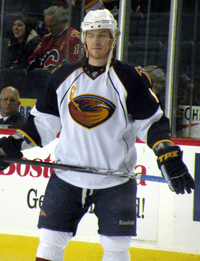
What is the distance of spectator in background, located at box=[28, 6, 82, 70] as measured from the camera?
257cm

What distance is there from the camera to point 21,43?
106 inches

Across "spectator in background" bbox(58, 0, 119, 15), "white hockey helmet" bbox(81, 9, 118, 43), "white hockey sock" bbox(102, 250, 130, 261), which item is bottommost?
"white hockey sock" bbox(102, 250, 130, 261)

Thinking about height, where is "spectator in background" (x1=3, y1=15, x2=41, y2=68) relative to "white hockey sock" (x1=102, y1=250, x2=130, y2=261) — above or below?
above

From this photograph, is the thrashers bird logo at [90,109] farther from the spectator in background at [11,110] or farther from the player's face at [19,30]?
the player's face at [19,30]

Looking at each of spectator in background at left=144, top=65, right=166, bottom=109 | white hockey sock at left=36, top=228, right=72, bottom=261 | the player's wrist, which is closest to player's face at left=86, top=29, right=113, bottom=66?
the player's wrist

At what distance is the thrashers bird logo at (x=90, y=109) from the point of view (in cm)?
143

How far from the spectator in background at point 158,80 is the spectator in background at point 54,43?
54cm

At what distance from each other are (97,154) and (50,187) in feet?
0.78

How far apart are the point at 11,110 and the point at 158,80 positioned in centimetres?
106

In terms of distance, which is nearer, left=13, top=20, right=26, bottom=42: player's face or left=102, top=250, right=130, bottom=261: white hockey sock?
left=102, top=250, right=130, bottom=261: white hockey sock

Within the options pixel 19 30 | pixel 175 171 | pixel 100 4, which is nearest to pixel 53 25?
pixel 19 30

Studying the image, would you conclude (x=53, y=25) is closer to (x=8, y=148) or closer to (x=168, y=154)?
(x=8, y=148)

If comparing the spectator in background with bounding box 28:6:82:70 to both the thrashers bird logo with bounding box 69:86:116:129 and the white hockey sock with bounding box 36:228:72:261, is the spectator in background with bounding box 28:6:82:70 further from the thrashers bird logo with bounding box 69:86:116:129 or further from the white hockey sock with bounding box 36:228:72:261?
the white hockey sock with bounding box 36:228:72:261

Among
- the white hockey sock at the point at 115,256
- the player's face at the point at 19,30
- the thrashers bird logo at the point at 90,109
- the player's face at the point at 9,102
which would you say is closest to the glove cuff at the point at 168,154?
the thrashers bird logo at the point at 90,109
